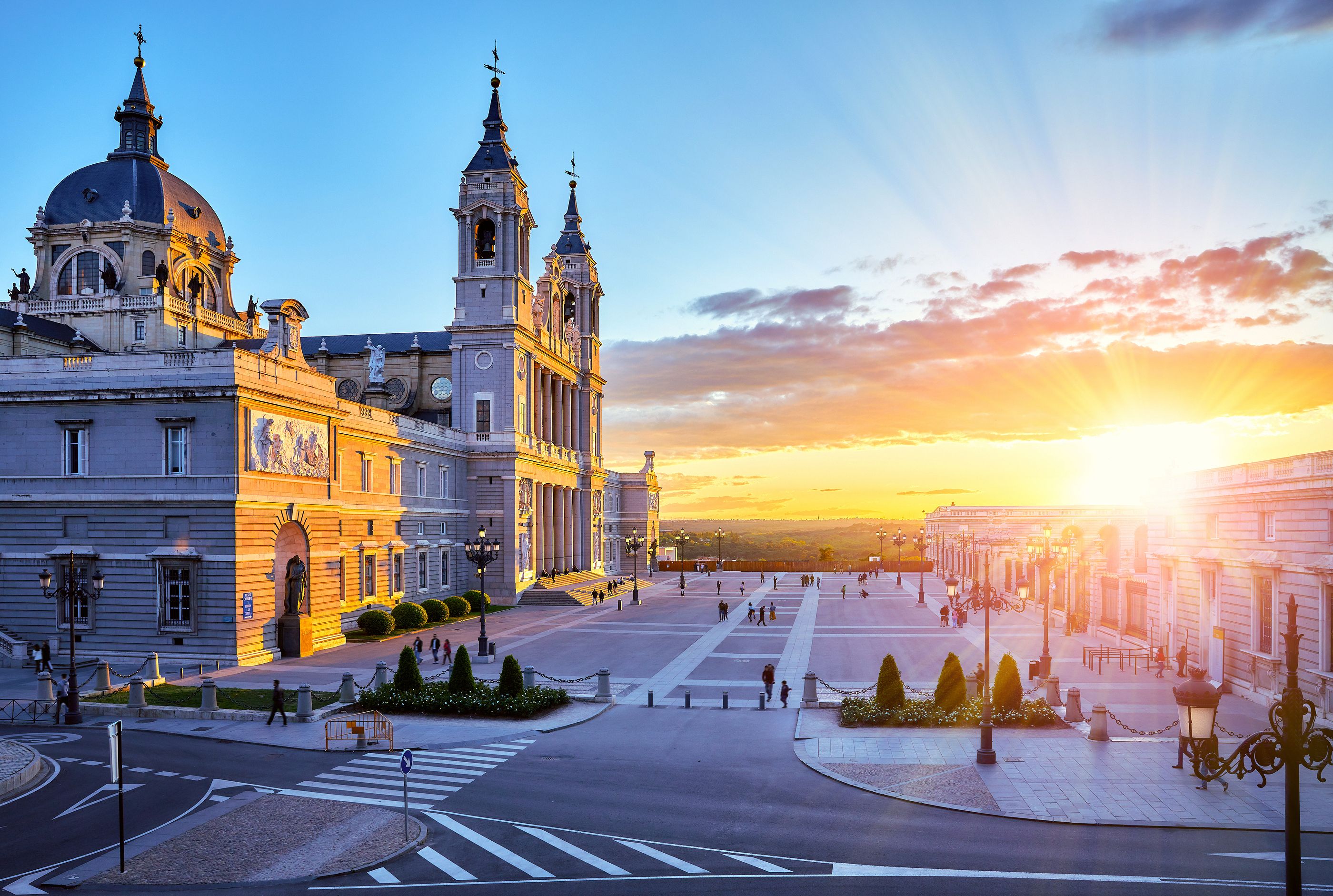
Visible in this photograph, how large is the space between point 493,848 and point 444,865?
3.65ft

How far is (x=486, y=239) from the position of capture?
73.9m

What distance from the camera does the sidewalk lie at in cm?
1867

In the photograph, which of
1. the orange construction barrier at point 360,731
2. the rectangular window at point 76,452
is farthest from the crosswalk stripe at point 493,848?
the rectangular window at point 76,452

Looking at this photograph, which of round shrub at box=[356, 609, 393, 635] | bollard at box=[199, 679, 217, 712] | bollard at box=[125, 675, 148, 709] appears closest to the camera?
bollard at box=[199, 679, 217, 712]

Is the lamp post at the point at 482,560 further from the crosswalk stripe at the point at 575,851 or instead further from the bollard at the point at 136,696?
the crosswalk stripe at the point at 575,851

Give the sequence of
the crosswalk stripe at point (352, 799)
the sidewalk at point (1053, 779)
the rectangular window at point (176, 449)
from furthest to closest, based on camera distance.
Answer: the rectangular window at point (176, 449)
the crosswalk stripe at point (352, 799)
the sidewalk at point (1053, 779)

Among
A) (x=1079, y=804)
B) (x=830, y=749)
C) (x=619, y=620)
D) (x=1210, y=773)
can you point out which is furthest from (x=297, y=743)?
(x=619, y=620)

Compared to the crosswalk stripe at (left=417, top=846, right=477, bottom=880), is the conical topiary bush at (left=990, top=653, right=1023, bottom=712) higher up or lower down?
higher up

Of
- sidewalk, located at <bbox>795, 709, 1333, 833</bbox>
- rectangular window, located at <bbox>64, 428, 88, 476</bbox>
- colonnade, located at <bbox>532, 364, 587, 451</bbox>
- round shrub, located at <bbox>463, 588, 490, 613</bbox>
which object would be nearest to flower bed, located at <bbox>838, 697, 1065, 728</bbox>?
sidewalk, located at <bbox>795, 709, 1333, 833</bbox>

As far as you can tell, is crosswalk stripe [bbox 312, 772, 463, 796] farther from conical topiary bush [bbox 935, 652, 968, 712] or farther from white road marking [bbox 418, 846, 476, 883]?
conical topiary bush [bbox 935, 652, 968, 712]

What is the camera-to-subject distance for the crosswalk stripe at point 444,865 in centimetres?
1574

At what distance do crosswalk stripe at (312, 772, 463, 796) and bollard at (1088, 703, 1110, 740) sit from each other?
16.7 m

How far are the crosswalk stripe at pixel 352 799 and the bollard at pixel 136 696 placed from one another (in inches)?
435

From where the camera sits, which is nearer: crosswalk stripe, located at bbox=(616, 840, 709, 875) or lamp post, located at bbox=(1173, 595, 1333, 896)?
lamp post, located at bbox=(1173, 595, 1333, 896)
